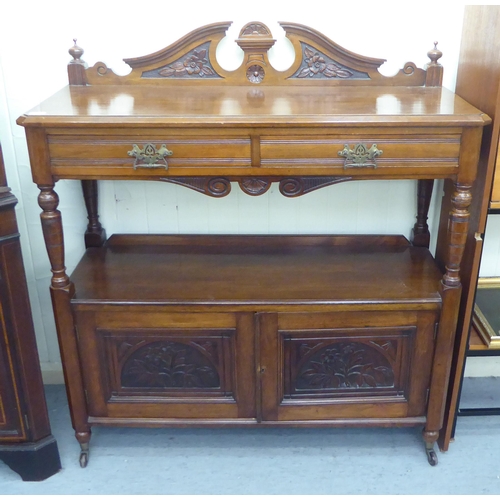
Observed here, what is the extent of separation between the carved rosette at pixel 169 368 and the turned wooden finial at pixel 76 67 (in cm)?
87

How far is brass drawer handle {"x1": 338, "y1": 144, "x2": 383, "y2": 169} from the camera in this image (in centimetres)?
155

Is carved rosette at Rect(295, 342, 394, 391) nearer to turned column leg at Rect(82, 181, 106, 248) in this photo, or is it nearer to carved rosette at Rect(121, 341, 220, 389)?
carved rosette at Rect(121, 341, 220, 389)

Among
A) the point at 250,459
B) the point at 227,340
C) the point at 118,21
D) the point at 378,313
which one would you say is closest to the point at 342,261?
the point at 378,313

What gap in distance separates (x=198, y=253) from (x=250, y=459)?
71cm

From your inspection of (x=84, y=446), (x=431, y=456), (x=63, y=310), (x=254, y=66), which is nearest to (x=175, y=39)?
(x=254, y=66)

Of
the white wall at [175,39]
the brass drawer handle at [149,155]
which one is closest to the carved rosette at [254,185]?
the brass drawer handle at [149,155]

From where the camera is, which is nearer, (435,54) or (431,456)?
(435,54)

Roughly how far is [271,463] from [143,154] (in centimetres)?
111

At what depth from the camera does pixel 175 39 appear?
1.90 m

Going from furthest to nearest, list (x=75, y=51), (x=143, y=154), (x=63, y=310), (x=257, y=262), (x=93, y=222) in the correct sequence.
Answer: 1. (x=93, y=222)
2. (x=257, y=262)
3. (x=75, y=51)
4. (x=63, y=310)
5. (x=143, y=154)

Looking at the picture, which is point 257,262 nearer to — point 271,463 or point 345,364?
A: point 345,364

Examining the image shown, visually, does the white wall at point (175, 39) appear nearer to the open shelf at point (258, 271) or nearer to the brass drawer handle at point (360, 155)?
the open shelf at point (258, 271)

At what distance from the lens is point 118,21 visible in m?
1.88

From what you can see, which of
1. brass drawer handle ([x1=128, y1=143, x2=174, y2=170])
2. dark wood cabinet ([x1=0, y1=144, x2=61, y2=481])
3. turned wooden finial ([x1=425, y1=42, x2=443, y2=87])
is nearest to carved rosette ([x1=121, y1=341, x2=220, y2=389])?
dark wood cabinet ([x1=0, y1=144, x2=61, y2=481])
